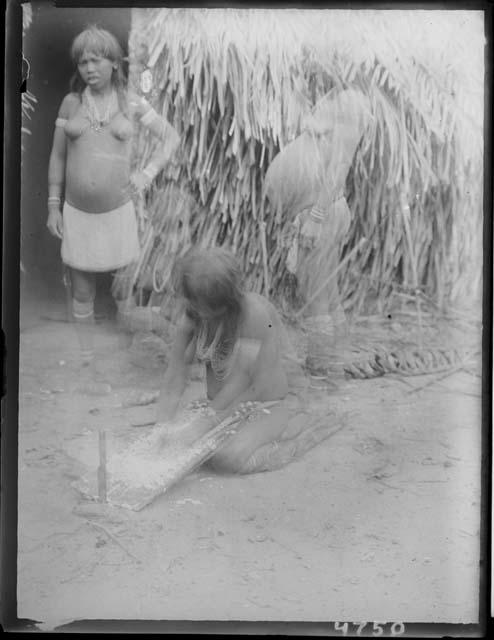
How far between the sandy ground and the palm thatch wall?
36 centimetres

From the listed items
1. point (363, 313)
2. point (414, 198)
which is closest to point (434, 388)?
point (363, 313)

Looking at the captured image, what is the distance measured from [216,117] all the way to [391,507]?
148 centimetres

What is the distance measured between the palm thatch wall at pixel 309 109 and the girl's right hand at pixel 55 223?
0.30m

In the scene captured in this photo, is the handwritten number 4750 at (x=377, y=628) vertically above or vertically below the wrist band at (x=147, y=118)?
below

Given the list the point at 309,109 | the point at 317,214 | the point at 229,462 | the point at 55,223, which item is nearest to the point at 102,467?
the point at 229,462

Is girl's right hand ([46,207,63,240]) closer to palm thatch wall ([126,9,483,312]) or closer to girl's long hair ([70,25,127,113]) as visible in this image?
palm thatch wall ([126,9,483,312])

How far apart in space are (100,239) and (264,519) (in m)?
1.12

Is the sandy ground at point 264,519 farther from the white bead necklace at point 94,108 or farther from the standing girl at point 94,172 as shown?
the white bead necklace at point 94,108

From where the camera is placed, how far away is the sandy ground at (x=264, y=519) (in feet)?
8.74

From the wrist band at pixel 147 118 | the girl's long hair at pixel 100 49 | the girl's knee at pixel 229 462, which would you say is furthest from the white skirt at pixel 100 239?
the girl's knee at pixel 229 462

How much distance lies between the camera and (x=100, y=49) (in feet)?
8.81

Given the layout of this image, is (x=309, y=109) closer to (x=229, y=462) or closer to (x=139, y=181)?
(x=139, y=181)

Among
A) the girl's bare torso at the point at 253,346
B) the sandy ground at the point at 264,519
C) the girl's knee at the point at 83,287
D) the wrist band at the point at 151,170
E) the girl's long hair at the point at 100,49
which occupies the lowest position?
the sandy ground at the point at 264,519

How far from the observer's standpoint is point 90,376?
2.71 meters
